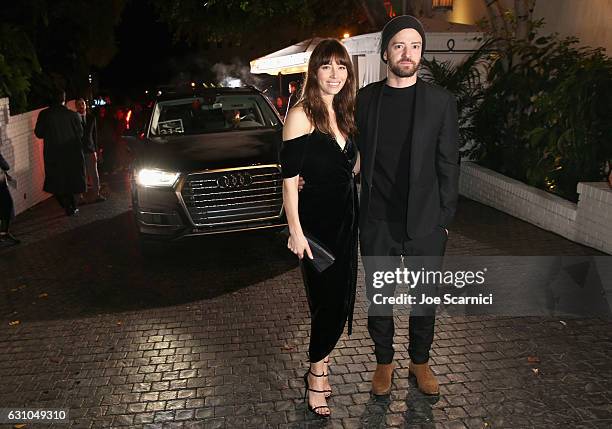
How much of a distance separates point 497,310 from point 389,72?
9.09ft

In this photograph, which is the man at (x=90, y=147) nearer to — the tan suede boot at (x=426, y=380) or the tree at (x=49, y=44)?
the tree at (x=49, y=44)

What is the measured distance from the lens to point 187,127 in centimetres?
824

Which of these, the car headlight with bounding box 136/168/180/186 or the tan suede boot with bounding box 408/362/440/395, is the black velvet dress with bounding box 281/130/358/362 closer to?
the tan suede boot with bounding box 408/362/440/395

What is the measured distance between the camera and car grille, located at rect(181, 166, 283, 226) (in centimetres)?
683

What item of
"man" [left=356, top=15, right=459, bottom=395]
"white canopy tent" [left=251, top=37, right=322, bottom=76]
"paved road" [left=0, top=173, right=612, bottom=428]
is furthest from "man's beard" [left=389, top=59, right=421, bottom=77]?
"white canopy tent" [left=251, top=37, right=322, bottom=76]

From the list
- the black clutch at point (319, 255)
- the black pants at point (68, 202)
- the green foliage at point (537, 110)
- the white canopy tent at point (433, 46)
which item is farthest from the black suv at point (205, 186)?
the white canopy tent at point (433, 46)

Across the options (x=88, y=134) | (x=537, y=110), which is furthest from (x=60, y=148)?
(x=537, y=110)

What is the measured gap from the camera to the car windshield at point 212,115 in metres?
8.23

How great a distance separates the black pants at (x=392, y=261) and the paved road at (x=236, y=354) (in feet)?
1.18

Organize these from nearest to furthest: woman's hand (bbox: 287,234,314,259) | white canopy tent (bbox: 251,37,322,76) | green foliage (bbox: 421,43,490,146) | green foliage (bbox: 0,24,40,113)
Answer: woman's hand (bbox: 287,234,314,259) < green foliage (bbox: 421,43,490,146) < green foliage (bbox: 0,24,40,113) < white canopy tent (bbox: 251,37,322,76)

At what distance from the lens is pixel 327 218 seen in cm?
369

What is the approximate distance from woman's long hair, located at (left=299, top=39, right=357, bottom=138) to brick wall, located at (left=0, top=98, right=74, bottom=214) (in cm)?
782

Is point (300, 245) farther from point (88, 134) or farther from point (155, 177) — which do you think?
point (88, 134)

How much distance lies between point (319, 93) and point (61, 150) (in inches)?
293
